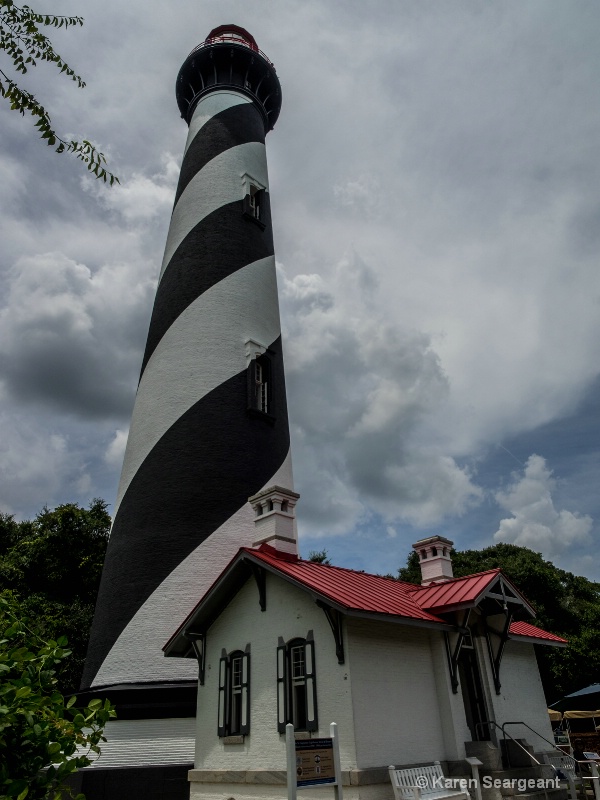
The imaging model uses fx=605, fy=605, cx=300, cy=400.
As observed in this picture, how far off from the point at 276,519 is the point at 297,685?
2.69 m

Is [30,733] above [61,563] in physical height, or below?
below

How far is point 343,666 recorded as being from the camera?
8148 millimetres

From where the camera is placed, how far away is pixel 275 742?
8.55 meters

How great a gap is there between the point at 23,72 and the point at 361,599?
728 cm

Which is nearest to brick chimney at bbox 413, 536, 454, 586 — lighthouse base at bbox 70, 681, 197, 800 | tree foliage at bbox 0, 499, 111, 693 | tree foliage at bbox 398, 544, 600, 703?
lighthouse base at bbox 70, 681, 197, 800

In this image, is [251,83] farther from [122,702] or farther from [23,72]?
[122,702]

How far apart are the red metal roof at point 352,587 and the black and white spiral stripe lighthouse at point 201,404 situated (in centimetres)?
217

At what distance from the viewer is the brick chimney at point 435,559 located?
11883mm

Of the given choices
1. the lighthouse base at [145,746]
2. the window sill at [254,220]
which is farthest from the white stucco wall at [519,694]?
the window sill at [254,220]

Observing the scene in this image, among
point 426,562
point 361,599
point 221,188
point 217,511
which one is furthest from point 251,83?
point 361,599

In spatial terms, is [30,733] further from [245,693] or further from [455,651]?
[455,651]

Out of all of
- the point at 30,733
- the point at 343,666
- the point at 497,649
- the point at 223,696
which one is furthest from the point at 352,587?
the point at 30,733

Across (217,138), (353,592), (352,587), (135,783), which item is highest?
(217,138)

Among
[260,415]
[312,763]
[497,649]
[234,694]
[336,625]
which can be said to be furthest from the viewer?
[260,415]
